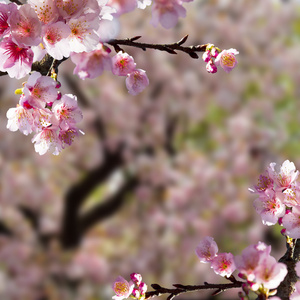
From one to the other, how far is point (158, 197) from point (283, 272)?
3988mm

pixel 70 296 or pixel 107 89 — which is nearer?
pixel 70 296

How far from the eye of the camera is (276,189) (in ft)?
3.57

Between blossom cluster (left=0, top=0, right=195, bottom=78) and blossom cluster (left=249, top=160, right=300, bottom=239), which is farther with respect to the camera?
blossom cluster (left=249, top=160, right=300, bottom=239)

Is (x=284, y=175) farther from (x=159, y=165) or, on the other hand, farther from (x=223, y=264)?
(x=159, y=165)

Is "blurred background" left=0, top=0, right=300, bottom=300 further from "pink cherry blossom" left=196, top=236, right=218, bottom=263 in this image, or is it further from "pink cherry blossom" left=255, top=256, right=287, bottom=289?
"pink cherry blossom" left=255, top=256, right=287, bottom=289

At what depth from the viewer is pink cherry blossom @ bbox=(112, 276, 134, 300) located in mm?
1082

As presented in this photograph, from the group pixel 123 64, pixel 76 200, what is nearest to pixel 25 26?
pixel 123 64

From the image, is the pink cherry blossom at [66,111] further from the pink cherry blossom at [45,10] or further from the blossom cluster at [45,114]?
the pink cherry blossom at [45,10]

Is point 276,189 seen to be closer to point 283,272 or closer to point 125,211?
point 283,272

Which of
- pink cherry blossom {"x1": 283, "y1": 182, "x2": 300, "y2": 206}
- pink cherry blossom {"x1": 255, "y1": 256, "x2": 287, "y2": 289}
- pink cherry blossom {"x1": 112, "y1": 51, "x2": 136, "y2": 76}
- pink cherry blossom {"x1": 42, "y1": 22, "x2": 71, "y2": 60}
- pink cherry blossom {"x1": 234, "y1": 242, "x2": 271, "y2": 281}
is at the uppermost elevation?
pink cherry blossom {"x1": 112, "y1": 51, "x2": 136, "y2": 76}

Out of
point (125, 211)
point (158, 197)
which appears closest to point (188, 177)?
point (158, 197)

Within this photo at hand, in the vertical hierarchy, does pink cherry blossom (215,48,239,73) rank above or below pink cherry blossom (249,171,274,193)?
above

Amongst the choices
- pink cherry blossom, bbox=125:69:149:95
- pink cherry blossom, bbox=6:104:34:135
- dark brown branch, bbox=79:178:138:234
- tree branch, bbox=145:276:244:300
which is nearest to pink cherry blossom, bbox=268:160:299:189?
tree branch, bbox=145:276:244:300

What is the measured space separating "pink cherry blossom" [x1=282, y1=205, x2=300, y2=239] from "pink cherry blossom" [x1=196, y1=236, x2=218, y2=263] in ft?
0.59
